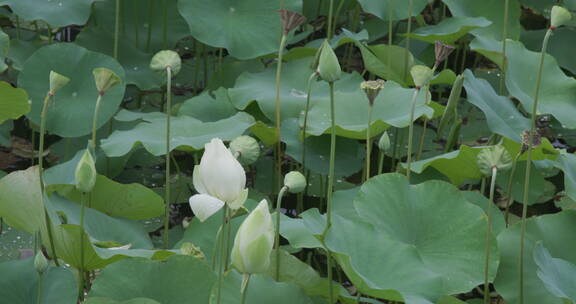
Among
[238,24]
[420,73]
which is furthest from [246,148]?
[238,24]

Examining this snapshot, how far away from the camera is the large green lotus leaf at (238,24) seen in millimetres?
2227

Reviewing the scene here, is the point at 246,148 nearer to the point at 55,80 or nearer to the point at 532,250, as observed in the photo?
the point at 55,80

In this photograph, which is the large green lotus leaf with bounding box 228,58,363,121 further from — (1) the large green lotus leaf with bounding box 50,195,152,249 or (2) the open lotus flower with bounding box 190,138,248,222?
(2) the open lotus flower with bounding box 190,138,248,222

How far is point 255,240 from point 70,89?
1.20 m

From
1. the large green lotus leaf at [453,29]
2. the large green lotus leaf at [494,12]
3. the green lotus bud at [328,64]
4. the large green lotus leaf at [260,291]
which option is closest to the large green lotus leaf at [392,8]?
the large green lotus leaf at [453,29]

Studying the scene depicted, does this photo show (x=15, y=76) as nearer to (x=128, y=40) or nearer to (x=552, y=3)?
(x=128, y=40)

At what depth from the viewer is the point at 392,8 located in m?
2.39

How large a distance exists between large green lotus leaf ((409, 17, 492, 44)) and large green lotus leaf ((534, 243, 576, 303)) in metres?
1.02

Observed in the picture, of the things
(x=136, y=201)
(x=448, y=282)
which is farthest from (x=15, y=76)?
(x=448, y=282)

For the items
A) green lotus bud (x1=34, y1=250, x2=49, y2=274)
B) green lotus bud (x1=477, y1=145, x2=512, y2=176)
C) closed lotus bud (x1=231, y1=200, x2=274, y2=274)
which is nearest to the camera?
closed lotus bud (x1=231, y1=200, x2=274, y2=274)

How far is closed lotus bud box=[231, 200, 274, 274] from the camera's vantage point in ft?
3.22

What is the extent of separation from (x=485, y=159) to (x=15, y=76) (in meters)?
1.50

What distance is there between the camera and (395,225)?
4.89ft

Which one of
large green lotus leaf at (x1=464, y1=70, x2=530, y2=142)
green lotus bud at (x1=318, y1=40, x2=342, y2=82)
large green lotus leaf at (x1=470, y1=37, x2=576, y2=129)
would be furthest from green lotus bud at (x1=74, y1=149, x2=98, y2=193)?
large green lotus leaf at (x1=470, y1=37, x2=576, y2=129)
